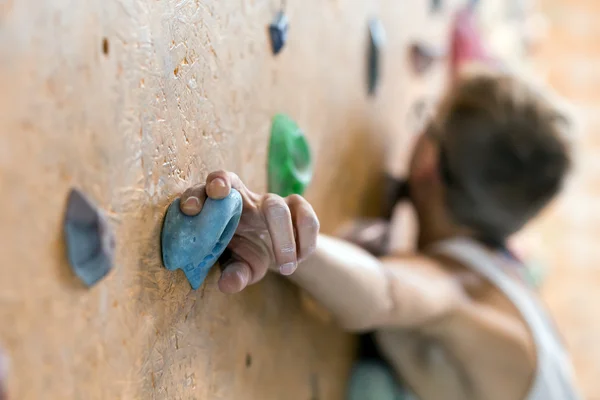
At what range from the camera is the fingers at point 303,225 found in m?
0.36

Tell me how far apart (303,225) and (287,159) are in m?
0.13

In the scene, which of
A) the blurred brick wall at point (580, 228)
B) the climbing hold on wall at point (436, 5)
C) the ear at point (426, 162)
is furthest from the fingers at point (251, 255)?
the blurred brick wall at point (580, 228)

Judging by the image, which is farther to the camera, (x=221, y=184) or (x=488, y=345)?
(x=488, y=345)

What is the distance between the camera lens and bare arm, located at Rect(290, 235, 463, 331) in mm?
498

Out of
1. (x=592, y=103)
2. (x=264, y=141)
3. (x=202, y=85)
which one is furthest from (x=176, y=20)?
(x=592, y=103)

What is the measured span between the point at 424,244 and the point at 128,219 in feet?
1.90

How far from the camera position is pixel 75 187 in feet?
0.88

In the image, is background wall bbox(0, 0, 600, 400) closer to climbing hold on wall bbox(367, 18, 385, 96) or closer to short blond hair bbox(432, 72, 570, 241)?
climbing hold on wall bbox(367, 18, 385, 96)

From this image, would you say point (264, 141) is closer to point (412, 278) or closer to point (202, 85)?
point (202, 85)

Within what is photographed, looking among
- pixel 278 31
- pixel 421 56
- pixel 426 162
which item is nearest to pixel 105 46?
pixel 278 31

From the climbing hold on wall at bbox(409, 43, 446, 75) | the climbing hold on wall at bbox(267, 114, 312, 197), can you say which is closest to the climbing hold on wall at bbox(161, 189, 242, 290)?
the climbing hold on wall at bbox(267, 114, 312, 197)

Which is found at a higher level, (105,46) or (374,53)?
(105,46)

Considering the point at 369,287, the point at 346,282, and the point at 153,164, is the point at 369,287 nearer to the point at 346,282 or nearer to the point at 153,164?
the point at 346,282

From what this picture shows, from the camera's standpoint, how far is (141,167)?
0.32 m
